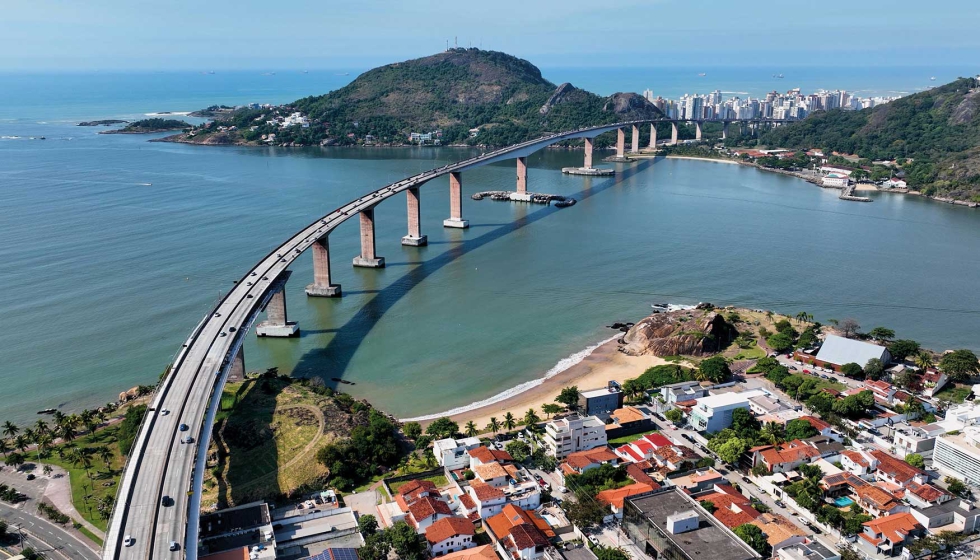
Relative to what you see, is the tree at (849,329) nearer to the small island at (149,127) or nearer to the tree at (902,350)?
the tree at (902,350)

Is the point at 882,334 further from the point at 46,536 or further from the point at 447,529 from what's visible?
the point at 46,536

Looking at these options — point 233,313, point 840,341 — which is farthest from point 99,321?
point 840,341

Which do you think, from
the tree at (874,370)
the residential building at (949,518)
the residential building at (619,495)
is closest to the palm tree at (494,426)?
the residential building at (619,495)

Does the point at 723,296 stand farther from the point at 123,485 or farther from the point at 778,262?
the point at 123,485

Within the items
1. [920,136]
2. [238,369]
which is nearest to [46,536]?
[238,369]

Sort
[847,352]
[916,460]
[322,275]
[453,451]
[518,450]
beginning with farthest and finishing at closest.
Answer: [322,275], [847,352], [518,450], [453,451], [916,460]

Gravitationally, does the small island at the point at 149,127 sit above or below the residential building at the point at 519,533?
above
